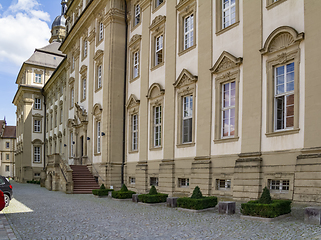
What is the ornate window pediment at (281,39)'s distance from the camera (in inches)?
473

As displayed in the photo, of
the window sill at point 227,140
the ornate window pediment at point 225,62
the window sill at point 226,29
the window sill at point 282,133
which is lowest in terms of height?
the window sill at point 227,140

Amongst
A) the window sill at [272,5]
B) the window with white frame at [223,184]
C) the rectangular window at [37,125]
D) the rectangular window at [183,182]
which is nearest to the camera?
the window sill at [272,5]

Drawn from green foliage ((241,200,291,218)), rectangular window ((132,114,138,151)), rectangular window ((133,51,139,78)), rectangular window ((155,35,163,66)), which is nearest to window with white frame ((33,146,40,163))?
rectangular window ((132,114,138,151))

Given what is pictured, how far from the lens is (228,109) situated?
50.1ft

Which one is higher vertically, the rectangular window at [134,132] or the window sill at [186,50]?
the window sill at [186,50]

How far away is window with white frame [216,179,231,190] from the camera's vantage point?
1471cm

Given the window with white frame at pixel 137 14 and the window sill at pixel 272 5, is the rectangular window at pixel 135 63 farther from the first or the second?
the window sill at pixel 272 5

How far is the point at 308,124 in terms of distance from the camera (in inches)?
448

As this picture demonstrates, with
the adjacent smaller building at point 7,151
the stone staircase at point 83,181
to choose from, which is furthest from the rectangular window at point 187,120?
the adjacent smaller building at point 7,151

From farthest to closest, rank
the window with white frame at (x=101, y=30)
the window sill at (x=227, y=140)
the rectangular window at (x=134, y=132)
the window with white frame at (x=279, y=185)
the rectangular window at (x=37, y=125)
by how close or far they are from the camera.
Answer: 1. the rectangular window at (x=37, y=125)
2. the window with white frame at (x=101, y=30)
3. the rectangular window at (x=134, y=132)
4. the window sill at (x=227, y=140)
5. the window with white frame at (x=279, y=185)

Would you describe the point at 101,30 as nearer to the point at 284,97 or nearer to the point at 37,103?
the point at 284,97

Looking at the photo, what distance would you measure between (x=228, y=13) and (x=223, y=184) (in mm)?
7851

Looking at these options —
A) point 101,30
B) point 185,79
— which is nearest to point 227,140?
point 185,79

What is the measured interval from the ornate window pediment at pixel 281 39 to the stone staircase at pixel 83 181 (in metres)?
16.7
